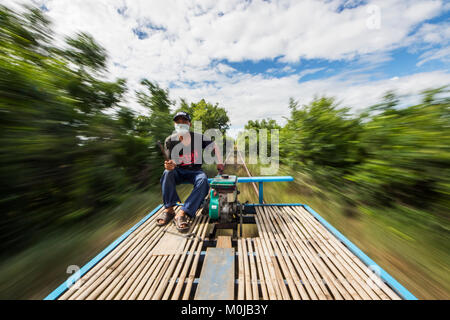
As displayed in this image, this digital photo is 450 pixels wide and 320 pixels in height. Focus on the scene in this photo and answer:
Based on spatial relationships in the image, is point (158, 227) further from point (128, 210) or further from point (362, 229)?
Result: point (362, 229)

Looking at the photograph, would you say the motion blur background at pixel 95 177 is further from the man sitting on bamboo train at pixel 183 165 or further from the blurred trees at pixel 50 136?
the man sitting on bamboo train at pixel 183 165

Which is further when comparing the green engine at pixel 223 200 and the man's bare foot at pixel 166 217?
the man's bare foot at pixel 166 217

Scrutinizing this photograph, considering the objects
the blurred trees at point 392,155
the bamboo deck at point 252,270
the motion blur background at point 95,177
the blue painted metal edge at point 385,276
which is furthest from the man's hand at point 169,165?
the blurred trees at point 392,155

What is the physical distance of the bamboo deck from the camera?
1300 millimetres

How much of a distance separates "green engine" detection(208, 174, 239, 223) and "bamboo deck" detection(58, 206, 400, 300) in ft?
0.97

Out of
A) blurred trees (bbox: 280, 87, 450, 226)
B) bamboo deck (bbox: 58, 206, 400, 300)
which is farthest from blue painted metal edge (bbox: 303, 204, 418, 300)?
blurred trees (bbox: 280, 87, 450, 226)

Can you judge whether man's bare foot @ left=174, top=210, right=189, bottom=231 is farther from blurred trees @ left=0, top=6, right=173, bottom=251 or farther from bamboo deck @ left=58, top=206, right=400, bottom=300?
blurred trees @ left=0, top=6, right=173, bottom=251

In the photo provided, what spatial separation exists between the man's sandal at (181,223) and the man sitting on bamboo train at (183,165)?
255 mm

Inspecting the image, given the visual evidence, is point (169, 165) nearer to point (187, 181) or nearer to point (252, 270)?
point (187, 181)

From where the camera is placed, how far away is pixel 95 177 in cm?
283

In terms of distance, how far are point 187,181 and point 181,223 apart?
723mm

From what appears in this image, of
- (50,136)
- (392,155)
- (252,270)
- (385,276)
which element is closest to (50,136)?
(50,136)

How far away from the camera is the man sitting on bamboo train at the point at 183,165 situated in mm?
2514
